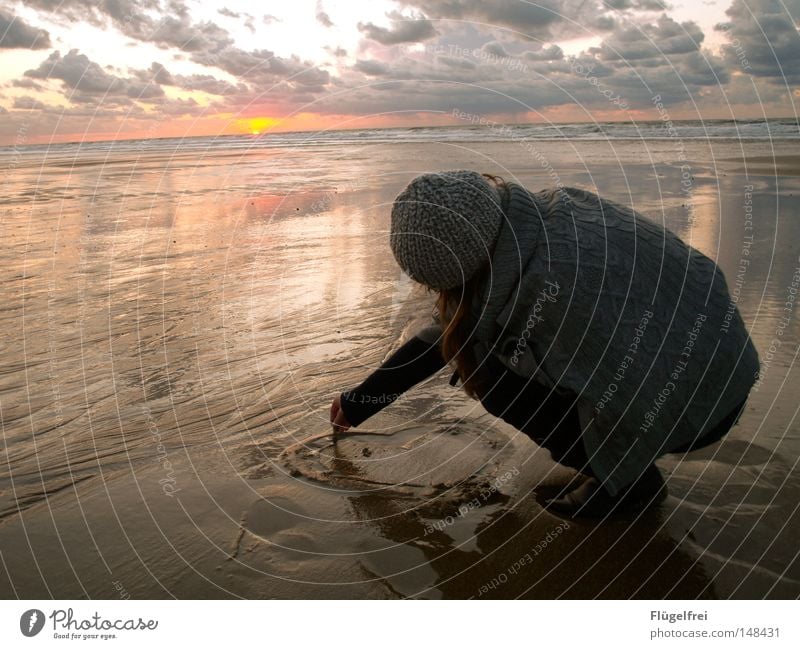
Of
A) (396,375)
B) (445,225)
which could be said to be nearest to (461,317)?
(445,225)

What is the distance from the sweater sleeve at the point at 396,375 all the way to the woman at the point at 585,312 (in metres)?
0.32

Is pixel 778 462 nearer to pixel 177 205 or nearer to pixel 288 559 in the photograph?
pixel 288 559

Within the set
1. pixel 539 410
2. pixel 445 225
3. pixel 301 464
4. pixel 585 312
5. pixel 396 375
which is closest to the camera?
pixel 445 225

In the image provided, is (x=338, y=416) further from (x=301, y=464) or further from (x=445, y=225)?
(x=445, y=225)

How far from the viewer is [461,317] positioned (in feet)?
7.17

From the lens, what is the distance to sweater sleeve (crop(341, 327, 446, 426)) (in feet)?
8.86

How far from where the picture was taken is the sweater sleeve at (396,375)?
270 centimetres

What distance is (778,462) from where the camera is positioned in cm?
285

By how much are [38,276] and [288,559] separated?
483cm

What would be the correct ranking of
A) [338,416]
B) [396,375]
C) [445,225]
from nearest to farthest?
1. [445,225]
2. [396,375]
3. [338,416]

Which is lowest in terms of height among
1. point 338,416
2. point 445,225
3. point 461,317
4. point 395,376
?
point 338,416

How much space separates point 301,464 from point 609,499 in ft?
4.20

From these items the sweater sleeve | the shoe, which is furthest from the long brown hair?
the shoe

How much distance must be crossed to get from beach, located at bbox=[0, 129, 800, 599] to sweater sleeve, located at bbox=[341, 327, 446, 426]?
248mm
